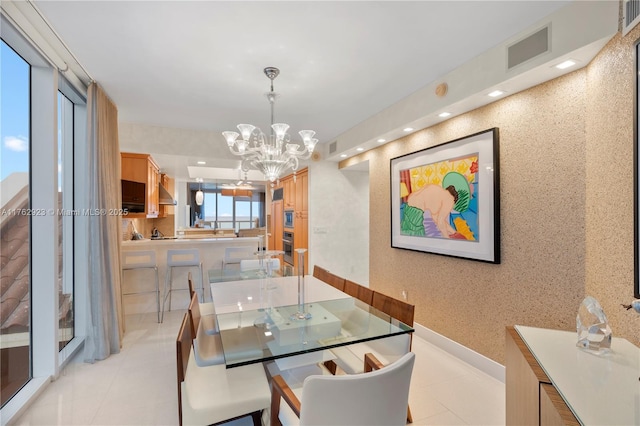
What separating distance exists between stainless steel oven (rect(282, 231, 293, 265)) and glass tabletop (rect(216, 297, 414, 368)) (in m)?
4.00

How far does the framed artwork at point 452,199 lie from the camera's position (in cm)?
254

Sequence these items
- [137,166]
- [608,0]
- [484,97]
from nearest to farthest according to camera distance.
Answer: [608,0]
[484,97]
[137,166]

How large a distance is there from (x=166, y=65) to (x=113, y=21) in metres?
0.55

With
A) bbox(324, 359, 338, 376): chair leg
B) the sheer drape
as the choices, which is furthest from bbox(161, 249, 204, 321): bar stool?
bbox(324, 359, 338, 376): chair leg

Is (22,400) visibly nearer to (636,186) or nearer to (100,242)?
(100,242)

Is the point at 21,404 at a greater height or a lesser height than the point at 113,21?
lesser

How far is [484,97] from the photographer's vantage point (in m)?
2.46

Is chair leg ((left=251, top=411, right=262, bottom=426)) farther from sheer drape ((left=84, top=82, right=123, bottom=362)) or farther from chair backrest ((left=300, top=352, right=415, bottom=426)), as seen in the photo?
sheer drape ((left=84, top=82, right=123, bottom=362))

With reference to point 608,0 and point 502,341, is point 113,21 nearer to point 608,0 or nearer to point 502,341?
point 608,0

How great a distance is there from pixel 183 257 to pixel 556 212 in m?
4.23

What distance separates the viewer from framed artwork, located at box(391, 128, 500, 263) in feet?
8.32

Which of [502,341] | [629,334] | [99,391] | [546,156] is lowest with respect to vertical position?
[99,391]

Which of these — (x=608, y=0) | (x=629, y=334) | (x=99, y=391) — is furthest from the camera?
(x=99, y=391)

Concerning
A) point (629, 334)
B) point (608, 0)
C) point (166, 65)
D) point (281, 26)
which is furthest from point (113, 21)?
point (629, 334)
